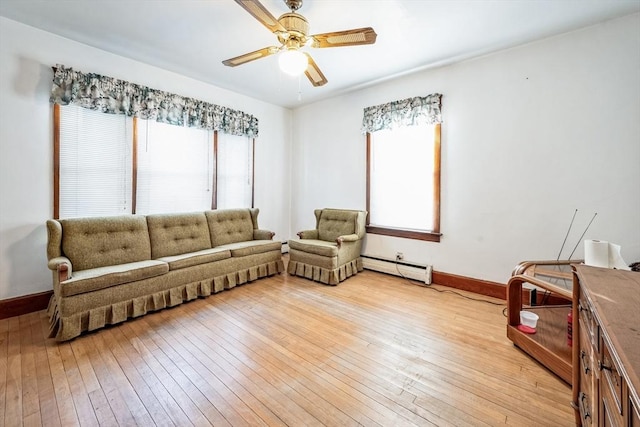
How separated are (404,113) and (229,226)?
2.97 m

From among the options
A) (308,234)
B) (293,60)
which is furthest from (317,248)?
(293,60)

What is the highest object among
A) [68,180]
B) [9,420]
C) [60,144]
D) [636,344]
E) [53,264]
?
[60,144]

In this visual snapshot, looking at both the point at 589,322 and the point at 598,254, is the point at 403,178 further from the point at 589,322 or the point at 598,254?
the point at 589,322

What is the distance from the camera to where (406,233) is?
3.84 meters

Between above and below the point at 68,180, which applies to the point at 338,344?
below

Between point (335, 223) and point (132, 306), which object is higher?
point (335, 223)

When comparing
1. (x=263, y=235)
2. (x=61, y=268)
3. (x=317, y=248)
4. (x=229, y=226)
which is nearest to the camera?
(x=61, y=268)

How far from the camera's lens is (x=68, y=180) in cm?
292

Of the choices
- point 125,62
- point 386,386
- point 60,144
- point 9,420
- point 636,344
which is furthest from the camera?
point 125,62

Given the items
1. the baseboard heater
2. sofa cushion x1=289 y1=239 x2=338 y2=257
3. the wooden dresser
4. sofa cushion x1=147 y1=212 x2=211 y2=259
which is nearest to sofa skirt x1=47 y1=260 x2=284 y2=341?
sofa cushion x1=147 y1=212 x2=211 y2=259

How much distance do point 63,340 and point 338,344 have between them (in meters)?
2.23

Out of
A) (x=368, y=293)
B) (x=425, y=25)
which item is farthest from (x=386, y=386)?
(x=425, y=25)

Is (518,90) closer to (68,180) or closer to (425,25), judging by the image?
(425,25)

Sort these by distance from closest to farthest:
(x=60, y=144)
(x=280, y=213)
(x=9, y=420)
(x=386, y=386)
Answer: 1. (x=9, y=420)
2. (x=386, y=386)
3. (x=60, y=144)
4. (x=280, y=213)
